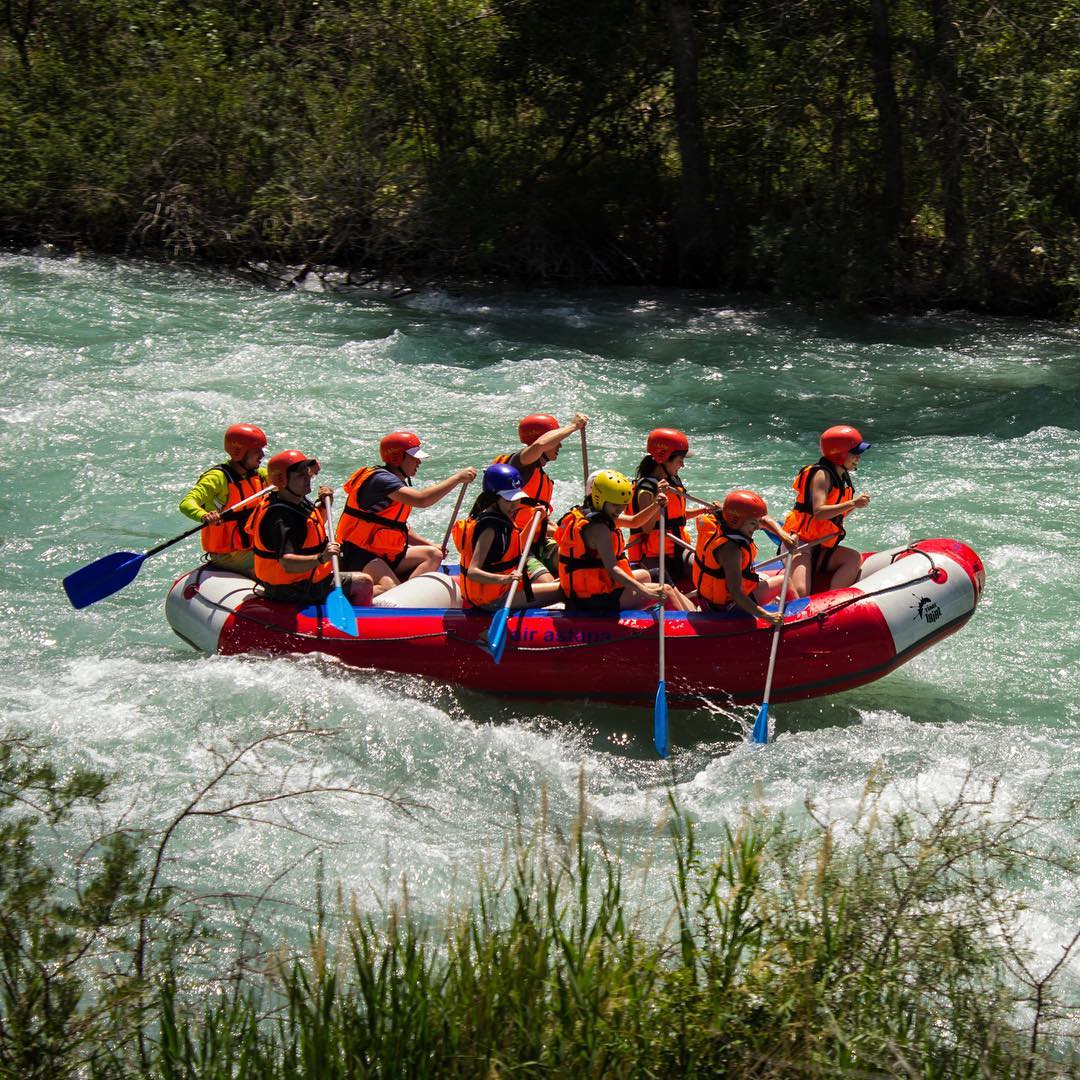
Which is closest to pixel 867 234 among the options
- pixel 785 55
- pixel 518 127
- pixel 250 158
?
pixel 785 55

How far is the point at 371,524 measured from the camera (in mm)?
7117

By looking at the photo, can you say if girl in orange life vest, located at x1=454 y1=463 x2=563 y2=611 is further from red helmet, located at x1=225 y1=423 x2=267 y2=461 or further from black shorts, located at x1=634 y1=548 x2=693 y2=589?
red helmet, located at x1=225 y1=423 x2=267 y2=461

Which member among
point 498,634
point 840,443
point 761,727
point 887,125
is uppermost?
point 887,125

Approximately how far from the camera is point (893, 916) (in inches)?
134

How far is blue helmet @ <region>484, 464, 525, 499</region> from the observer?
6.50 m

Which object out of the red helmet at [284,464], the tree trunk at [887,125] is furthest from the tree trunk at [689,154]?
the red helmet at [284,464]

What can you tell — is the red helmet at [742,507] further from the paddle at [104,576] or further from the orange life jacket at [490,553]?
the paddle at [104,576]

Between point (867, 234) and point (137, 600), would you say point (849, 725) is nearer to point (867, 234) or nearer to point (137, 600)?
point (137, 600)

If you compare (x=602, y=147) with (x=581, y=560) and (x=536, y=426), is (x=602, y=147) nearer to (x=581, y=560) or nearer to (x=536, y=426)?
(x=536, y=426)

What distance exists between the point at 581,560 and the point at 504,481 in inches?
22.1

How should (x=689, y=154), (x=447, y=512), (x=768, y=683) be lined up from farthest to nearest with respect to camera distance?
(x=689, y=154), (x=447, y=512), (x=768, y=683)

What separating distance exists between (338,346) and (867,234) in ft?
19.6

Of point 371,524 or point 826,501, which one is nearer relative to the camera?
point 826,501

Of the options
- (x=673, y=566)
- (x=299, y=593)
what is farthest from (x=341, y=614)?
(x=673, y=566)
